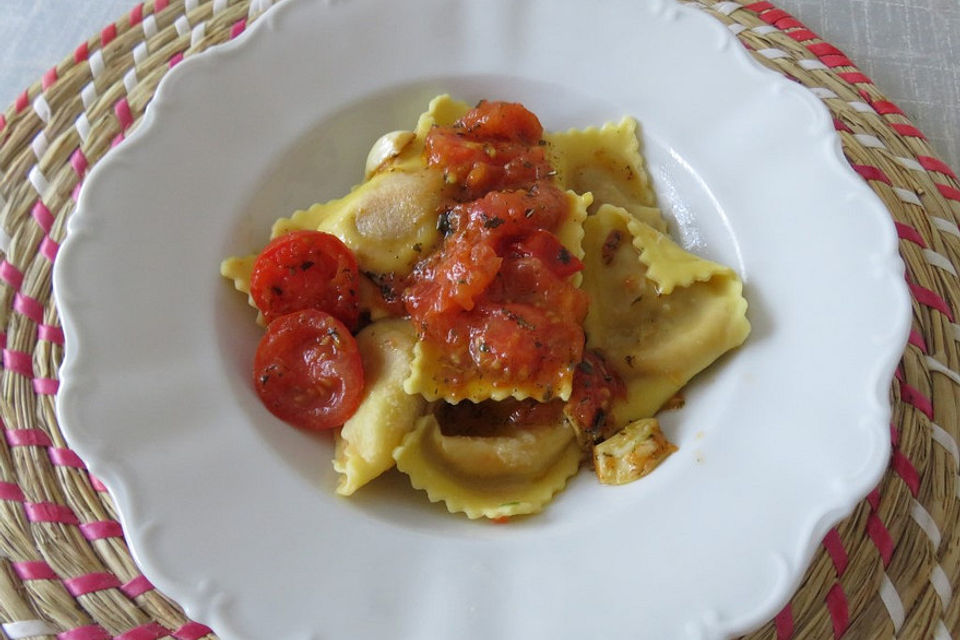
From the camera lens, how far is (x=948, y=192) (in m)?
3.89

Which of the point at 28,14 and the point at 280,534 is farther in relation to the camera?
the point at 28,14

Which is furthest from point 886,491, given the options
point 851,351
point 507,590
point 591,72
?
point 591,72

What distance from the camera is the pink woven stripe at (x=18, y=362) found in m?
3.44

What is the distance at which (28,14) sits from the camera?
5.14 metres

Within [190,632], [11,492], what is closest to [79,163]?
[11,492]

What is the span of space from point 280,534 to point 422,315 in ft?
3.46

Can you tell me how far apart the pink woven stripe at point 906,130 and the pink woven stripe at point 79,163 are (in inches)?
158

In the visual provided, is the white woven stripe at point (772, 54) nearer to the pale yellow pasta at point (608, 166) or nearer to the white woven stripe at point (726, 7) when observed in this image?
the white woven stripe at point (726, 7)

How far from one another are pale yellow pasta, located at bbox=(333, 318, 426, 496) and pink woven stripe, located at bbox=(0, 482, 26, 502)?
123 centimetres

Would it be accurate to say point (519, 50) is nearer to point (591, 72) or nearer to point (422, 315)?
point (591, 72)

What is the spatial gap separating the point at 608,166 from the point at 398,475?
1.75 metres

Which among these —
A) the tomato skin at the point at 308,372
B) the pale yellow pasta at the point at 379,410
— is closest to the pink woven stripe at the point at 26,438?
the tomato skin at the point at 308,372

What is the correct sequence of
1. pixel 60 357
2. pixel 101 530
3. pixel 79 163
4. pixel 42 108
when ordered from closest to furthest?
pixel 101 530 < pixel 60 357 < pixel 79 163 < pixel 42 108

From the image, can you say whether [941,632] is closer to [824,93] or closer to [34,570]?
[824,93]
